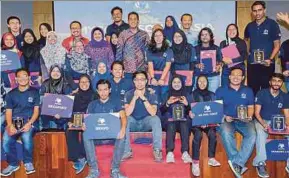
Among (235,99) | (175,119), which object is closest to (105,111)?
(175,119)

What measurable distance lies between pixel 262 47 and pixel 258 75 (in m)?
0.30

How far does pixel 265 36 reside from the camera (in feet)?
17.5

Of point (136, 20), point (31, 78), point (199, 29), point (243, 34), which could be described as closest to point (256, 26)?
point (243, 34)

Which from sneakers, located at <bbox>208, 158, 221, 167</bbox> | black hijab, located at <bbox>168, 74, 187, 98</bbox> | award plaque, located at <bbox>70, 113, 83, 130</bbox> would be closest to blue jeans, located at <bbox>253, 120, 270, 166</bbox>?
sneakers, located at <bbox>208, 158, 221, 167</bbox>

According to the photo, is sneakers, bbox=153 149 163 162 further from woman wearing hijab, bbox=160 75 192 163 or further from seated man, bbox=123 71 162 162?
seated man, bbox=123 71 162 162

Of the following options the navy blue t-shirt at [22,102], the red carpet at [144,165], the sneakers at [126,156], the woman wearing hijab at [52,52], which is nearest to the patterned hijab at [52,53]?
the woman wearing hijab at [52,52]

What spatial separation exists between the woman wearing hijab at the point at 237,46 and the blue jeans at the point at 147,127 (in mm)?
847

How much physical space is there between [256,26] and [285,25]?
32 cm

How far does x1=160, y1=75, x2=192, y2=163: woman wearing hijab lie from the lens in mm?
5148

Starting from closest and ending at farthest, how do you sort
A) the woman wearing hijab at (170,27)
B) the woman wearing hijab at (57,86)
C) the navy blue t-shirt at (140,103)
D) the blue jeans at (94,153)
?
1. the blue jeans at (94,153)
2. the navy blue t-shirt at (140,103)
3. the woman wearing hijab at (57,86)
4. the woman wearing hijab at (170,27)

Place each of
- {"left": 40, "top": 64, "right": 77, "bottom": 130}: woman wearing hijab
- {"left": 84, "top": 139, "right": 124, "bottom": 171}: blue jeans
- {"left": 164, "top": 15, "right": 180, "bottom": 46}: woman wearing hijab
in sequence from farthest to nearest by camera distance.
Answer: {"left": 164, "top": 15, "right": 180, "bottom": 46}: woman wearing hijab < {"left": 40, "top": 64, "right": 77, "bottom": 130}: woman wearing hijab < {"left": 84, "top": 139, "right": 124, "bottom": 171}: blue jeans

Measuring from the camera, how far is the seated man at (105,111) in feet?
16.7

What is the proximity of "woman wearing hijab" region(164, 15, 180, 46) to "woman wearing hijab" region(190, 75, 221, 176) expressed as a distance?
56 centimetres

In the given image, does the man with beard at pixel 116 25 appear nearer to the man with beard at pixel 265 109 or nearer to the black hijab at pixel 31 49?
the black hijab at pixel 31 49
